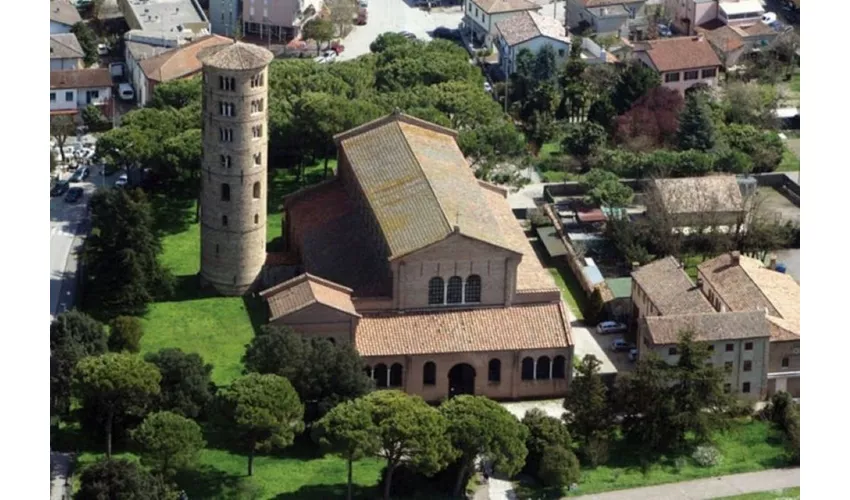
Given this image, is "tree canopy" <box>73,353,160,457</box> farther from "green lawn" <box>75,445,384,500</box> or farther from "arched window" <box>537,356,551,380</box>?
"arched window" <box>537,356,551,380</box>

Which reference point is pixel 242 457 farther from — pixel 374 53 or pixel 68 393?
pixel 374 53

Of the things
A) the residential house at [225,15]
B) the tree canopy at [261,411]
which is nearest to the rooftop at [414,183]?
the tree canopy at [261,411]

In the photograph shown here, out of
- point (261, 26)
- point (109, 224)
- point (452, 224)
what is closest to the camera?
point (452, 224)

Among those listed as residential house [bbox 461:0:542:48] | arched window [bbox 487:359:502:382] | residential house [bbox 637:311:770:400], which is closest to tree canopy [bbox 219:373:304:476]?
arched window [bbox 487:359:502:382]

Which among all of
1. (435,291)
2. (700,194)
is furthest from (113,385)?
(700,194)

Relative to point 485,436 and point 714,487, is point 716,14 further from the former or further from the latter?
point 485,436

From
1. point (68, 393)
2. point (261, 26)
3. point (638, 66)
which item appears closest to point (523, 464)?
point (68, 393)

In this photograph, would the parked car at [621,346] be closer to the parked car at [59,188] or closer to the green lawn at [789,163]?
the green lawn at [789,163]

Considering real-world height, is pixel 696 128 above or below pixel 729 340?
above
